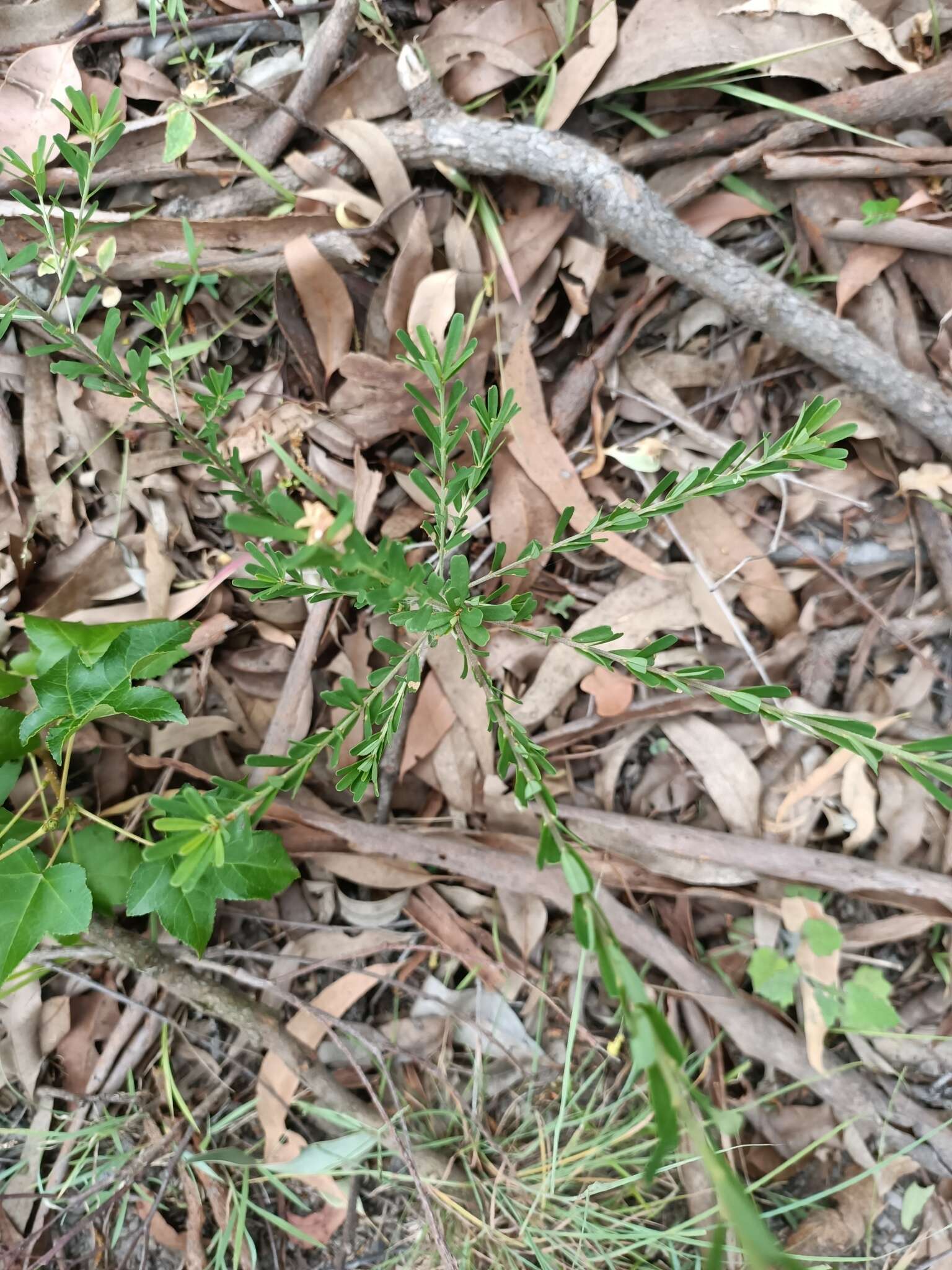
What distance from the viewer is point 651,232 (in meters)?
1.27

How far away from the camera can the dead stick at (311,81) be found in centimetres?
129

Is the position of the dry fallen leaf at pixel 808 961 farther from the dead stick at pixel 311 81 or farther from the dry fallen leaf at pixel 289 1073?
the dead stick at pixel 311 81

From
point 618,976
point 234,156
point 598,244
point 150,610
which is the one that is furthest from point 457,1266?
point 234,156

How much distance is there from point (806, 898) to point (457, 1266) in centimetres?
85

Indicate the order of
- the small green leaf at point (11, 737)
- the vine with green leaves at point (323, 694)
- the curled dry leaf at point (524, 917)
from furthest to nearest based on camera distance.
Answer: the curled dry leaf at point (524, 917)
the small green leaf at point (11, 737)
the vine with green leaves at point (323, 694)

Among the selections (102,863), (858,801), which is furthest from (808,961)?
(102,863)

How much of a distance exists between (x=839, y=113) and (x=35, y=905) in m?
1.80

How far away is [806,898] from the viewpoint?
1.41 meters

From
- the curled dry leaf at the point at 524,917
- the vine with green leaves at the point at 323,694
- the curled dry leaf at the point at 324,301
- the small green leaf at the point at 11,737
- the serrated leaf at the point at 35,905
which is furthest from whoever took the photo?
the curled dry leaf at the point at 524,917

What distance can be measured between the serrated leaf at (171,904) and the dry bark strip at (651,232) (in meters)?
1.22

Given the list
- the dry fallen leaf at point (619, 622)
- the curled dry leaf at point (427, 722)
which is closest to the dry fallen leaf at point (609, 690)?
the dry fallen leaf at point (619, 622)

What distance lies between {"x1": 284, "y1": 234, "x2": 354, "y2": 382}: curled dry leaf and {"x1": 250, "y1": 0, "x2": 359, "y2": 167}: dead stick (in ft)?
0.56

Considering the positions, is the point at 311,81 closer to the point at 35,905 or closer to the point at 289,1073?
the point at 35,905

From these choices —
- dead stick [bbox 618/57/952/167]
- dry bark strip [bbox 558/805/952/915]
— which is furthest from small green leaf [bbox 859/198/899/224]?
dry bark strip [bbox 558/805/952/915]
